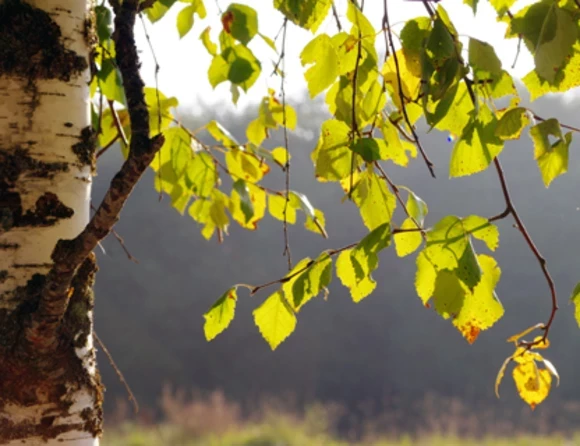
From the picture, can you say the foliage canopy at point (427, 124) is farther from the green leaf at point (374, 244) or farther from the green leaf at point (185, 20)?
the green leaf at point (185, 20)

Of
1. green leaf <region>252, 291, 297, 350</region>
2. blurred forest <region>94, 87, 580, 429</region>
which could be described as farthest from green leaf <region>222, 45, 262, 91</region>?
blurred forest <region>94, 87, 580, 429</region>

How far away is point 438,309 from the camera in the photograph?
530 millimetres

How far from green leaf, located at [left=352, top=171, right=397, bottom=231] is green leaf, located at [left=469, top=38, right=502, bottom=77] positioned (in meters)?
0.15

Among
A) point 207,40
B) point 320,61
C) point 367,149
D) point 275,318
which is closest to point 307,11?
point 320,61

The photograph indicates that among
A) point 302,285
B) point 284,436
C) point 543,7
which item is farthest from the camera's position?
point 284,436

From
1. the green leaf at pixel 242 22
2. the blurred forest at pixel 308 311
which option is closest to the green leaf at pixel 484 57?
the green leaf at pixel 242 22

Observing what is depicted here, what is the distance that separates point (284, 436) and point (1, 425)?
4734 mm

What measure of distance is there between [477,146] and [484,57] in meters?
0.09

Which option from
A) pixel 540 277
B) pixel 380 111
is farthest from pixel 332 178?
pixel 540 277

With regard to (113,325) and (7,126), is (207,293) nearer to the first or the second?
(113,325)

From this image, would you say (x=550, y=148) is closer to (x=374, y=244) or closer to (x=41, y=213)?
(x=374, y=244)

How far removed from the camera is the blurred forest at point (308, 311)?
6477 millimetres

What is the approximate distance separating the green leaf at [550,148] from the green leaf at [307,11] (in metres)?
0.23

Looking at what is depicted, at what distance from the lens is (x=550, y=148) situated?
1.64ft
